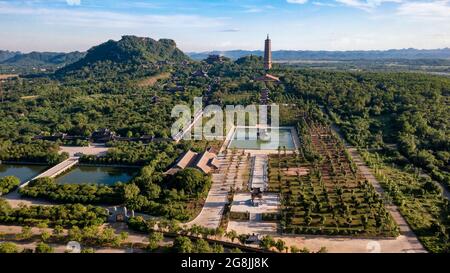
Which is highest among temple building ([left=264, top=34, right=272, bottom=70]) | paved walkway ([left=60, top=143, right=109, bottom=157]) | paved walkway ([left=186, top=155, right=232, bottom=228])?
temple building ([left=264, top=34, right=272, bottom=70])

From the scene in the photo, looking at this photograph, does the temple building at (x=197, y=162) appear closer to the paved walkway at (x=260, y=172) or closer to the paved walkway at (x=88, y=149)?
the paved walkway at (x=260, y=172)

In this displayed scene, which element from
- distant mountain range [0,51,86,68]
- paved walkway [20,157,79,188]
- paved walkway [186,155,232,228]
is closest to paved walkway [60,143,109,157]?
paved walkway [20,157,79,188]

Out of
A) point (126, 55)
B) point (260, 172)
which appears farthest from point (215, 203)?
point (126, 55)

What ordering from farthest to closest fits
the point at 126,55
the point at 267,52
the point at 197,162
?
the point at 126,55
the point at 267,52
the point at 197,162

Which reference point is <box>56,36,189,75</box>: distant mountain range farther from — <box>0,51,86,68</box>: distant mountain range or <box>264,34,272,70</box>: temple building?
<box>0,51,86,68</box>: distant mountain range

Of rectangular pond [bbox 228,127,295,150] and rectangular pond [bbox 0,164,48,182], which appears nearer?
rectangular pond [bbox 0,164,48,182]

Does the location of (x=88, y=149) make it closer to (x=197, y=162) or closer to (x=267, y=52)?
(x=197, y=162)
